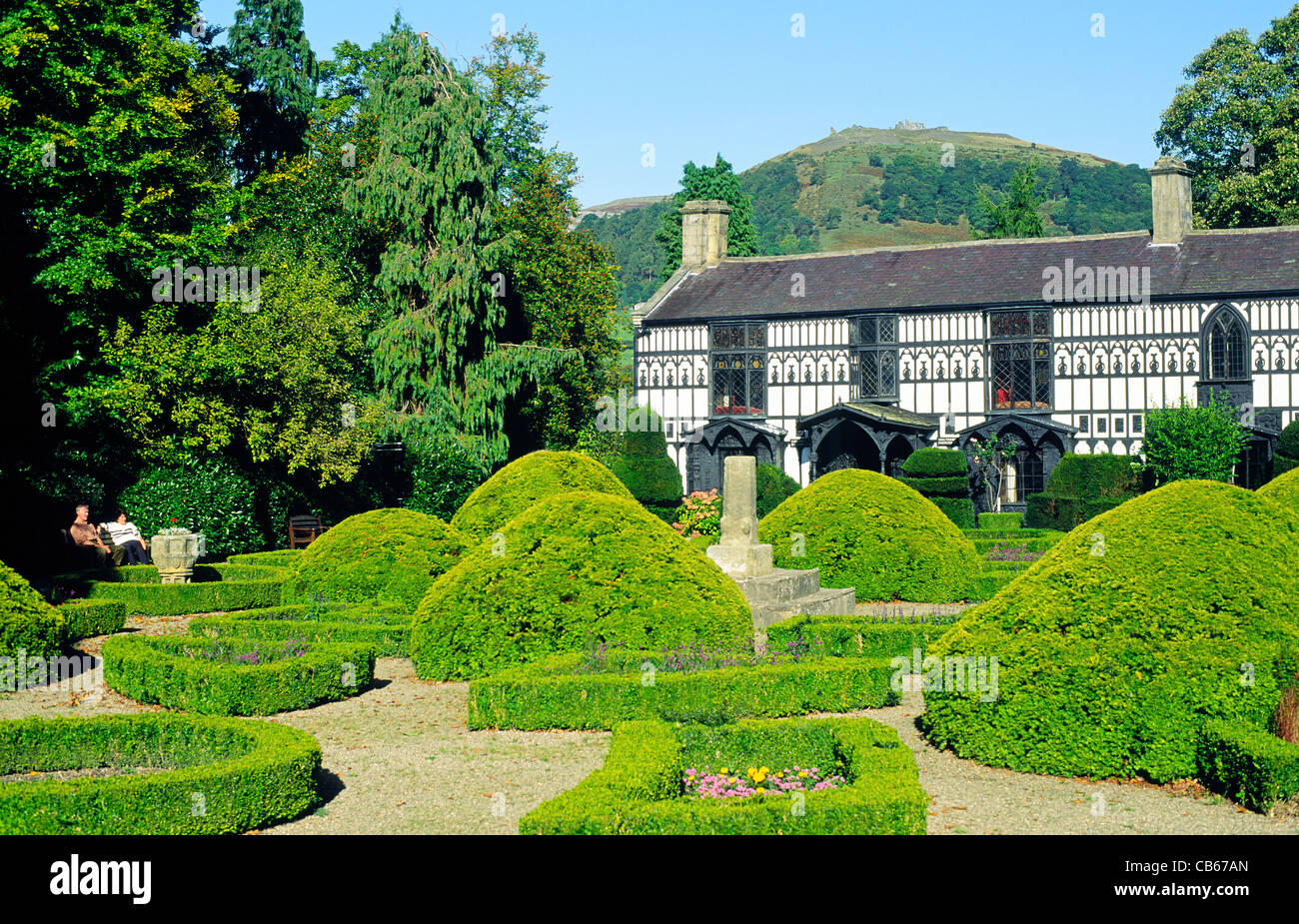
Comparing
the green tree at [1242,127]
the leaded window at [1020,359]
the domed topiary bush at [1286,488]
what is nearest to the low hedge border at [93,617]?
the domed topiary bush at [1286,488]

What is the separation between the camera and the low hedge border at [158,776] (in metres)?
8.38

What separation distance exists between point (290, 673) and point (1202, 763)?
8569 millimetres

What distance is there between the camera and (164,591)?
64.7 feet

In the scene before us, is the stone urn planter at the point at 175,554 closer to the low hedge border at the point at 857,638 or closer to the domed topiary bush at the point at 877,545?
the domed topiary bush at the point at 877,545

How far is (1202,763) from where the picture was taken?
10.0 meters

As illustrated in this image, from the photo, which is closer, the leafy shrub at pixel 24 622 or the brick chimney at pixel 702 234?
the leafy shrub at pixel 24 622

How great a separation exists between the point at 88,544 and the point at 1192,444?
93.1ft

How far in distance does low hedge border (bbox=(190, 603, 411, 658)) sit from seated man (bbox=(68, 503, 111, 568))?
24.5ft

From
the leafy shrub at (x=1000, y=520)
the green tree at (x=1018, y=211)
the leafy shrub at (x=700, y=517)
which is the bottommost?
the leafy shrub at (x=1000, y=520)

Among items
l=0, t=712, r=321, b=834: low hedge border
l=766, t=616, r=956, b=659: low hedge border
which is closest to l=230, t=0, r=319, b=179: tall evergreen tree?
l=766, t=616, r=956, b=659: low hedge border

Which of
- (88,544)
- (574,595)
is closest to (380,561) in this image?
(574,595)

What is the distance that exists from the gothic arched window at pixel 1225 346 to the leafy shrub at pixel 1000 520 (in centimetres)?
951

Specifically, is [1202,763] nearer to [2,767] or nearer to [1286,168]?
[2,767]

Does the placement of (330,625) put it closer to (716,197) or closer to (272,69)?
(272,69)
